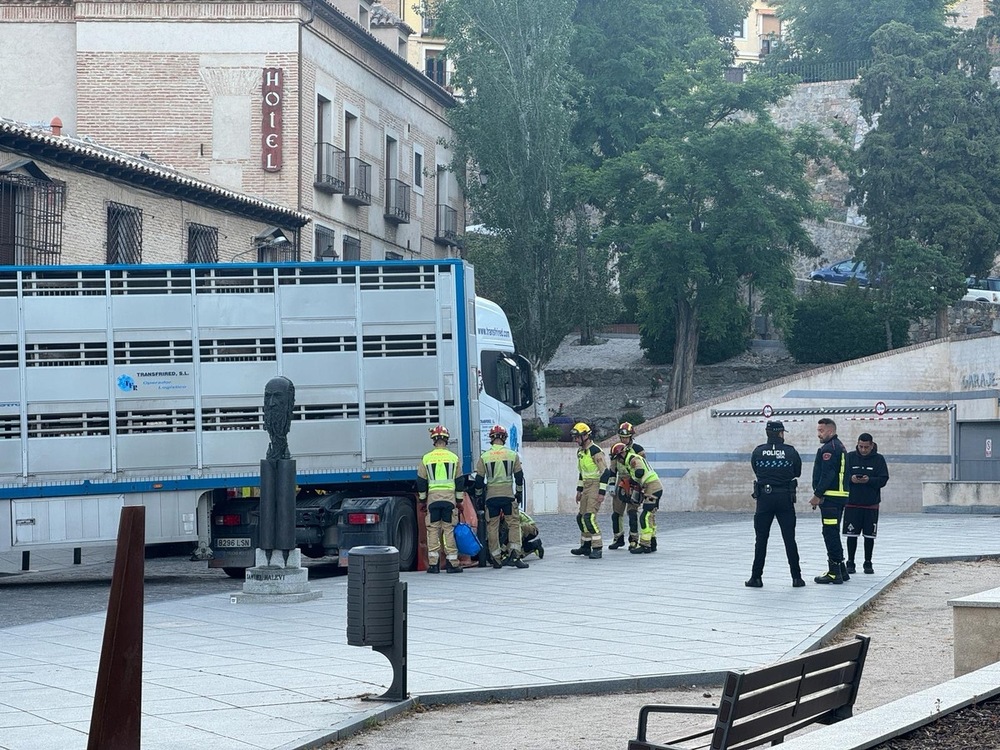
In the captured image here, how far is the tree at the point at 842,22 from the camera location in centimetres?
6594

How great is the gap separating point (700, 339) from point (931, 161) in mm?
8558

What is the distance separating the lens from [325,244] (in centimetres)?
3791

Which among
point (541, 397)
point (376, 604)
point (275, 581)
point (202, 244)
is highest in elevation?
point (202, 244)

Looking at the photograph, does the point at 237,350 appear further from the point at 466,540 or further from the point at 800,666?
the point at 800,666

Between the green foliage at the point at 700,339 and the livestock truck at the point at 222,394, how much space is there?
26.4m

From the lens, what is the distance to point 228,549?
736 inches

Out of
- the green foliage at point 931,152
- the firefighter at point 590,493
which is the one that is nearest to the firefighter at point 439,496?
the firefighter at point 590,493

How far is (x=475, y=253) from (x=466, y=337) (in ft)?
83.1

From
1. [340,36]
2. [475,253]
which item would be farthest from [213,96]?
[475,253]

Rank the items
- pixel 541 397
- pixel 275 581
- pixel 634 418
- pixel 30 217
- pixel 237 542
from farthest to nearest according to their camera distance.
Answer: pixel 541 397 < pixel 634 418 < pixel 30 217 < pixel 237 542 < pixel 275 581

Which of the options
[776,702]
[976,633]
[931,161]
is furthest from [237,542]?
[931,161]

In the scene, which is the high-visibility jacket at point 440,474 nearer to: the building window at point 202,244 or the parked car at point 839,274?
the building window at point 202,244

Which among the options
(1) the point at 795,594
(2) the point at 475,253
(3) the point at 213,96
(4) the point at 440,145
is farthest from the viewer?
(4) the point at 440,145

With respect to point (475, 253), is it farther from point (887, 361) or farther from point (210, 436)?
point (210, 436)
